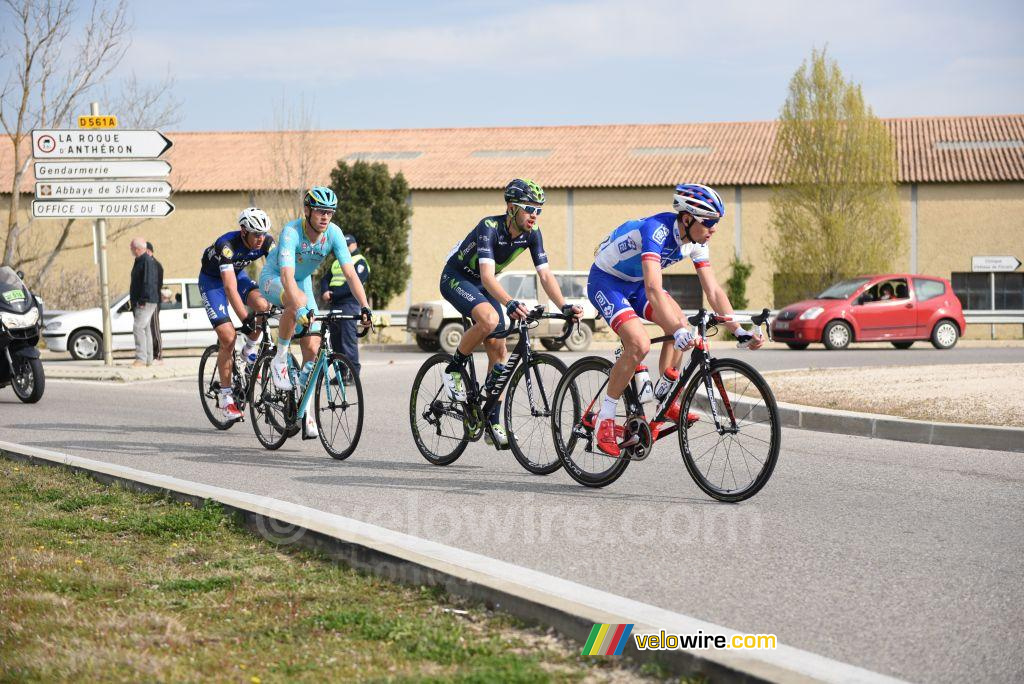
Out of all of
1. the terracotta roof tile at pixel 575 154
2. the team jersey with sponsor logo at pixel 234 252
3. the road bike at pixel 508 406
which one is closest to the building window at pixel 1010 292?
the terracotta roof tile at pixel 575 154

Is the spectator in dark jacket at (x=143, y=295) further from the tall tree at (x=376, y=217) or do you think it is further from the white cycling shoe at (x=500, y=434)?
the tall tree at (x=376, y=217)

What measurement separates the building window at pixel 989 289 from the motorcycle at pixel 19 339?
3335 centimetres

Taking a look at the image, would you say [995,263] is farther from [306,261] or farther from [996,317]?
[306,261]

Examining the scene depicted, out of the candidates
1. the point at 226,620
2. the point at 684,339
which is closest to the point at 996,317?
the point at 684,339

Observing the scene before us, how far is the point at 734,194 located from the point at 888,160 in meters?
6.95

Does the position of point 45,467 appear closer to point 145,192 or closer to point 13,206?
point 145,192

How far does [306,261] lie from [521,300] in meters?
15.6

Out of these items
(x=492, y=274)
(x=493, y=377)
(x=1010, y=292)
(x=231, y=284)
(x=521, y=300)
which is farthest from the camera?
(x=1010, y=292)

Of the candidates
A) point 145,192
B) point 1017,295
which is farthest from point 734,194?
point 145,192

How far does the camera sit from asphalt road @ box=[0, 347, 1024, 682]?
4.22 metres

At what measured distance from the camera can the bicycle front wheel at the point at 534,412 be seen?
7.39 meters

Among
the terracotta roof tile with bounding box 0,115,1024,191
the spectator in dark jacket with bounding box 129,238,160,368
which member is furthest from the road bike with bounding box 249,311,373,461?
the terracotta roof tile with bounding box 0,115,1024,191

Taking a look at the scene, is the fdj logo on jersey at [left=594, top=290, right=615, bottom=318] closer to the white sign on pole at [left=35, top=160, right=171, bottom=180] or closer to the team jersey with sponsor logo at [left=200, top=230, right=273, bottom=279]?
the team jersey with sponsor logo at [left=200, top=230, right=273, bottom=279]

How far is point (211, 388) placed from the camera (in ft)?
34.7
